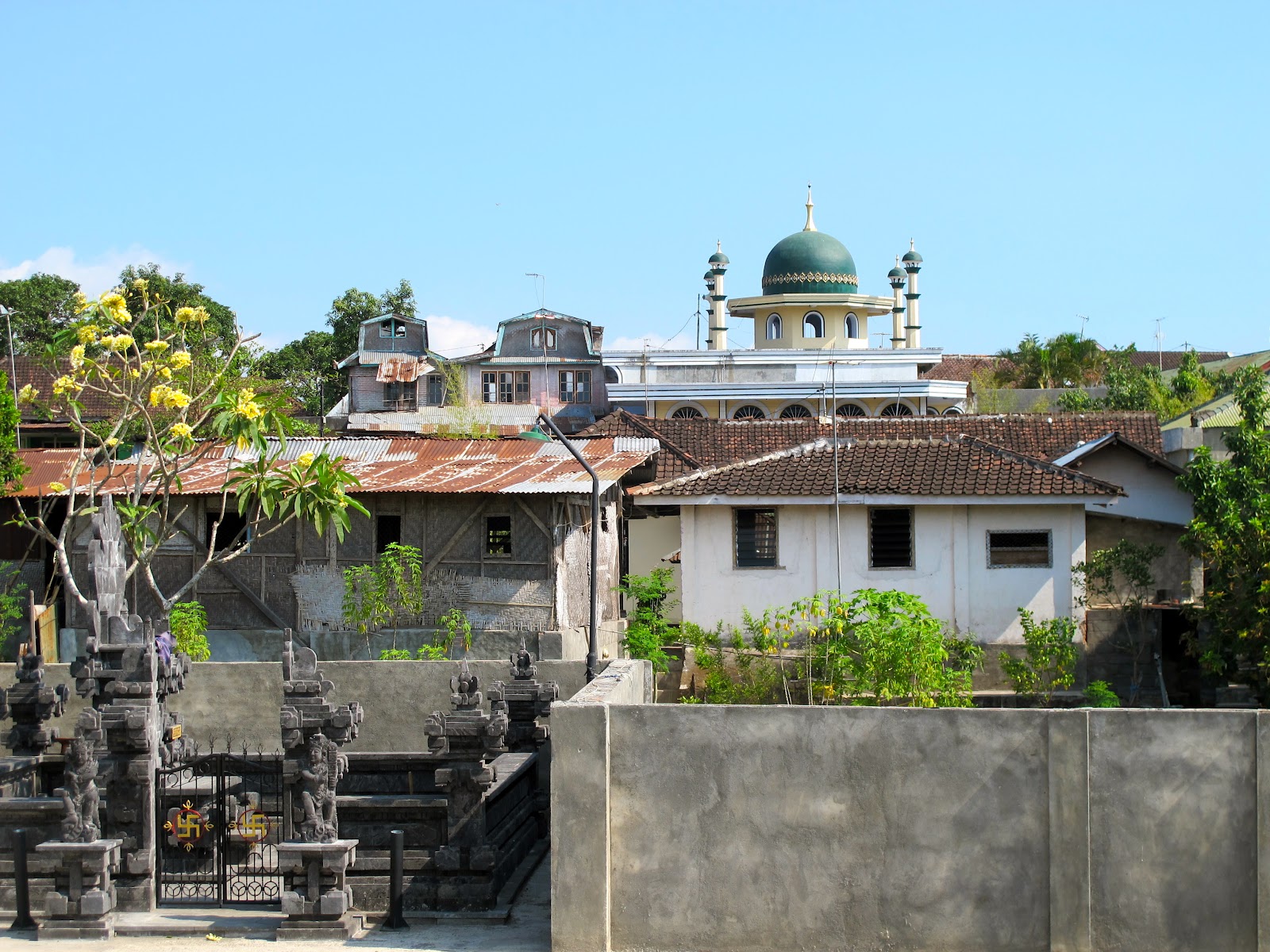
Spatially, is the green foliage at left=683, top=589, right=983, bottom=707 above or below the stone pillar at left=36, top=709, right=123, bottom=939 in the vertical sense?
above

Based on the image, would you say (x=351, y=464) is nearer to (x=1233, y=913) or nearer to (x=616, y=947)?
(x=616, y=947)

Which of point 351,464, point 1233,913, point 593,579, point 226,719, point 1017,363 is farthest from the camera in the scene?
point 1017,363

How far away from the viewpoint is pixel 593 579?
2105 cm

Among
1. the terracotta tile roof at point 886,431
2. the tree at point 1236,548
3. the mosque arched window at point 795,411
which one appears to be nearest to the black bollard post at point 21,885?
the tree at point 1236,548

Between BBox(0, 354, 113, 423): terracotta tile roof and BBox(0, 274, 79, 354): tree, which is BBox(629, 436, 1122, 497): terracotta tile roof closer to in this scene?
BBox(0, 354, 113, 423): terracotta tile roof

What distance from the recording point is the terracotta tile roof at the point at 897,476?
2275cm

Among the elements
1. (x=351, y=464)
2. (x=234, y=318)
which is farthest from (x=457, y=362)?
(x=351, y=464)

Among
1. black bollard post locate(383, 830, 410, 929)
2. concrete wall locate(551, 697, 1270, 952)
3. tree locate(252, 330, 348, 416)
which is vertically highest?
tree locate(252, 330, 348, 416)

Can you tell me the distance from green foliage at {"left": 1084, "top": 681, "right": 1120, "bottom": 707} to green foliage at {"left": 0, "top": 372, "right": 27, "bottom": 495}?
2023 centimetres

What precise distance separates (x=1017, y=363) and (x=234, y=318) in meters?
34.1

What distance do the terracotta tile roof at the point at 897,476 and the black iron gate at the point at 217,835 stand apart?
10.5 meters

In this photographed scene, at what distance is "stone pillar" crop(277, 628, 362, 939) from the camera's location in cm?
1148

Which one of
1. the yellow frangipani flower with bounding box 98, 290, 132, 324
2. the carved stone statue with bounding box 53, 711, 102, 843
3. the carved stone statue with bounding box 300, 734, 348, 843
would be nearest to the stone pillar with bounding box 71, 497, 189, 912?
the carved stone statue with bounding box 53, 711, 102, 843

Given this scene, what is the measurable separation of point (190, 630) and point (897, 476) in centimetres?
1238
